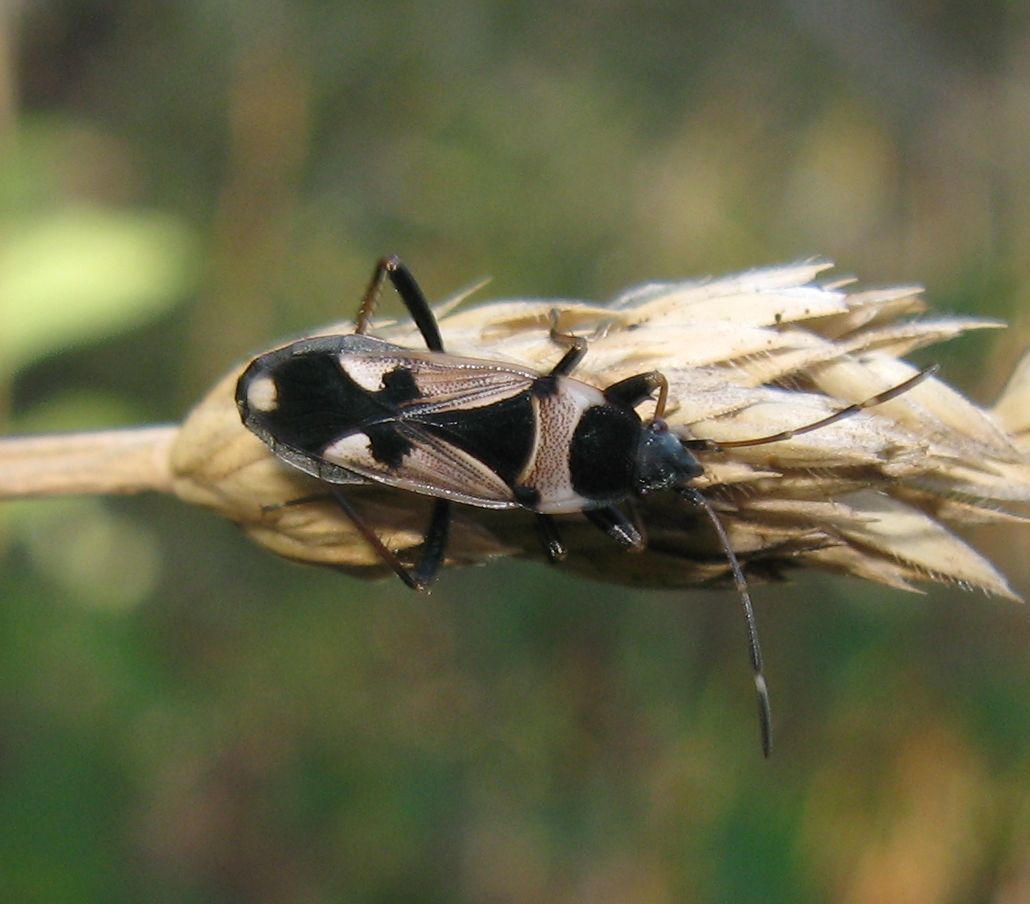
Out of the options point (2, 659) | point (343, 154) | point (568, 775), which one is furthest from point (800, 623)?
point (343, 154)

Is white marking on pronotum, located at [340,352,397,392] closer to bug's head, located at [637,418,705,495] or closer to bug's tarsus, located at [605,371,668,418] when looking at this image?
bug's tarsus, located at [605,371,668,418]

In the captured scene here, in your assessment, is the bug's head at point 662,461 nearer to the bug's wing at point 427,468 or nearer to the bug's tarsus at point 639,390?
the bug's tarsus at point 639,390

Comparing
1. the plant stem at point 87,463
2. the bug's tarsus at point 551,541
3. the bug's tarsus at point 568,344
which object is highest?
the bug's tarsus at point 568,344

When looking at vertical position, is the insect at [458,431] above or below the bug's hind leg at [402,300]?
below

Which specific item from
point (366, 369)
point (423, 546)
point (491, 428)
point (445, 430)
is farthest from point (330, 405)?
point (423, 546)

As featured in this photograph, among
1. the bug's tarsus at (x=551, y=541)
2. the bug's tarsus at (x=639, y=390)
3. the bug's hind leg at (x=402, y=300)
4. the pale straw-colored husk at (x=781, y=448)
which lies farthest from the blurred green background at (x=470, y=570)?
the bug's tarsus at (x=551, y=541)

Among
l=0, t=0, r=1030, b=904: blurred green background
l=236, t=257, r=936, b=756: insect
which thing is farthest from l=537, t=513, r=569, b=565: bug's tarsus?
l=0, t=0, r=1030, b=904: blurred green background
